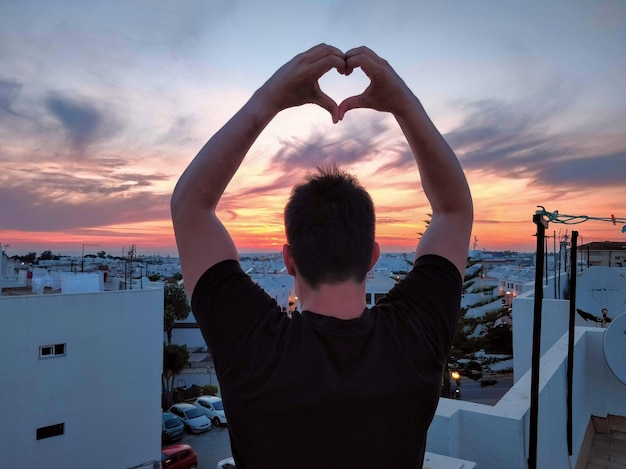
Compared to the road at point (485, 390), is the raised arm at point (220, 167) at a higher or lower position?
higher

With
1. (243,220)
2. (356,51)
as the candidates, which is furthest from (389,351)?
(243,220)

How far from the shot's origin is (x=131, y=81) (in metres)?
7.33

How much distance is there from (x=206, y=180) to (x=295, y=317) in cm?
23

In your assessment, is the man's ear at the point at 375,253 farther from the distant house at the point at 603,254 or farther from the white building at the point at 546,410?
the distant house at the point at 603,254

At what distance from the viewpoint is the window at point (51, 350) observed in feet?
25.5

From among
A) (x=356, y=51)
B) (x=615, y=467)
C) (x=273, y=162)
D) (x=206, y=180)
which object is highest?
(x=273, y=162)

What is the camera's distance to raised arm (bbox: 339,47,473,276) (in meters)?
0.67

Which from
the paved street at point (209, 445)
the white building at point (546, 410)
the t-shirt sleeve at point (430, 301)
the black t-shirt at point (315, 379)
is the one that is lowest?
the paved street at point (209, 445)

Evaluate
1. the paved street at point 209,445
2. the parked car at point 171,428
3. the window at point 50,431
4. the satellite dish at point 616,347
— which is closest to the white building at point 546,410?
the satellite dish at point 616,347

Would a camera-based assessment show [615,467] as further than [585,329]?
No

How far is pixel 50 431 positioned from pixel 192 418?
20.5ft

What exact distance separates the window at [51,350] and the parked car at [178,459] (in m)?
3.82

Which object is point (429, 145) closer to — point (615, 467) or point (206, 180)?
point (206, 180)

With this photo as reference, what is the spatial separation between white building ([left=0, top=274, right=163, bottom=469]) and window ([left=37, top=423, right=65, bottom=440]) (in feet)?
0.05
